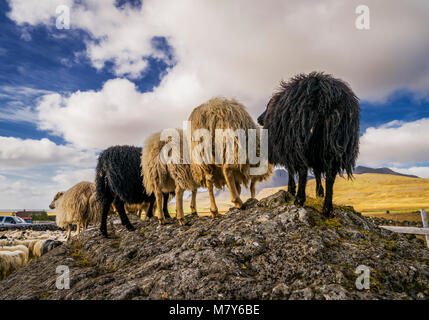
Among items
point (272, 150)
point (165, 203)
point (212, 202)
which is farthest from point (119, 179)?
point (272, 150)

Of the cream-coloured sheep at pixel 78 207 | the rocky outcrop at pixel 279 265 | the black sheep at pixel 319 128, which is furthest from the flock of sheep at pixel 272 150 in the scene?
the cream-coloured sheep at pixel 78 207

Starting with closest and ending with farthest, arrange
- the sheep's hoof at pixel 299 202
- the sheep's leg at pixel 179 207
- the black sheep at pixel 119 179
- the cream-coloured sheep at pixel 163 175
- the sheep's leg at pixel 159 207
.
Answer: the sheep's hoof at pixel 299 202 → the sheep's leg at pixel 179 207 → the cream-coloured sheep at pixel 163 175 → the sheep's leg at pixel 159 207 → the black sheep at pixel 119 179

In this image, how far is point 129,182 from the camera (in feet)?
24.2

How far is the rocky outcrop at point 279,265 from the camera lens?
234 centimetres

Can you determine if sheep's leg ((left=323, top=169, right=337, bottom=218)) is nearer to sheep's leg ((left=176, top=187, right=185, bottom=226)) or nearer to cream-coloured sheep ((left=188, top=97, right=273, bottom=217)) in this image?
cream-coloured sheep ((left=188, top=97, right=273, bottom=217))

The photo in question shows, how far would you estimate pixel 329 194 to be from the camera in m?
4.03

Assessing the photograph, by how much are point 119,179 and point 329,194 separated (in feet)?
18.6

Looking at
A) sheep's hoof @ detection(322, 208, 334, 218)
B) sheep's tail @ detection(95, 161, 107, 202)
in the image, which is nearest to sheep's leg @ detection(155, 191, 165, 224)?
sheep's tail @ detection(95, 161, 107, 202)

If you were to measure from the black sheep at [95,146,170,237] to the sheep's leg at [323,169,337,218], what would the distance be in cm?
506

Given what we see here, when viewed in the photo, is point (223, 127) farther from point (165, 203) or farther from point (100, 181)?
point (100, 181)

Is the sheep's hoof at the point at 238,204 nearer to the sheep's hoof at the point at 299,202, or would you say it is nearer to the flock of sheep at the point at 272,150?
the flock of sheep at the point at 272,150

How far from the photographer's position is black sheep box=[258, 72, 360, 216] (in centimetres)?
399
